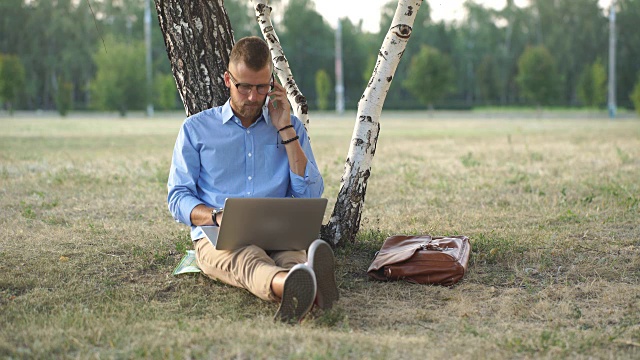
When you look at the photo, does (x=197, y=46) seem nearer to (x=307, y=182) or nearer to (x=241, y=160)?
(x=241, y=160)

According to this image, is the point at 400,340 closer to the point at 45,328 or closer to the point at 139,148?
the point at 45,328

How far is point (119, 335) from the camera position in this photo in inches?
165

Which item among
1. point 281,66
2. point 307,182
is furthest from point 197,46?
point 307,182

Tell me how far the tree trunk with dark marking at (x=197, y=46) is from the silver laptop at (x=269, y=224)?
1.70m

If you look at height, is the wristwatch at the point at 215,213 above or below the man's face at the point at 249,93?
below

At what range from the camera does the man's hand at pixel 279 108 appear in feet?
16.6

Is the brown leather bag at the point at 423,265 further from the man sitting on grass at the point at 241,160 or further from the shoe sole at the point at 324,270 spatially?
the shoe sole at the point at 324,270

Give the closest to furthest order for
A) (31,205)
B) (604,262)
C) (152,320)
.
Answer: (152,320) → (604,262) → (31,205)

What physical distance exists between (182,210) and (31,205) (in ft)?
15.9

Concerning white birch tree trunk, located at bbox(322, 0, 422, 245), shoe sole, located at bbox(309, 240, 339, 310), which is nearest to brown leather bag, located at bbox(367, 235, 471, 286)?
white birch tree trunk, located at bbox(322, 0, 422, 245)

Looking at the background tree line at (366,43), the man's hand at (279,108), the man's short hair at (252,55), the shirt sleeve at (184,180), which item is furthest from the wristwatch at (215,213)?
the background tree line at (366,43)

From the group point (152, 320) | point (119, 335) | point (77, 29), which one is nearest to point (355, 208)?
point (152, 320)

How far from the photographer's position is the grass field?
161 inches

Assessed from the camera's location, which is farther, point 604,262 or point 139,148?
point 139,148
